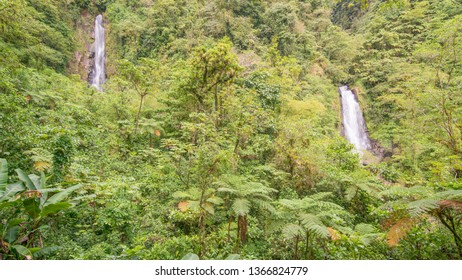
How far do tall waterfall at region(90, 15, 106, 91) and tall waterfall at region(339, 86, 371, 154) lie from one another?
21.6 m

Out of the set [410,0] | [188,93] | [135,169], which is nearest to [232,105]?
[188,93]

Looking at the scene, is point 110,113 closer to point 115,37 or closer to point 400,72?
point 115,37

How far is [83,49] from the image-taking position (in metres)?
24.1

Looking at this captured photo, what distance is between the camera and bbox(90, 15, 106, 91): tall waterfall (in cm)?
2345

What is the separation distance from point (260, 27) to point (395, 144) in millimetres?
14055

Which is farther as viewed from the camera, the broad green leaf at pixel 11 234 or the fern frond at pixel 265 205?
the fern frond at pixel 265 205

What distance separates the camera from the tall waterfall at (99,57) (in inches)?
923

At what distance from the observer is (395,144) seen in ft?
60.1

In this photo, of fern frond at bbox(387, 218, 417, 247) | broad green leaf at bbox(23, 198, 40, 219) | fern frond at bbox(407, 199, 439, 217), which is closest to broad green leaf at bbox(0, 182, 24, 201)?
broad green leaf at bbox(23, 198, 40, 219)

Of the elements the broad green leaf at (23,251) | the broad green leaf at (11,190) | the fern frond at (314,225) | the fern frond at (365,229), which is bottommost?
the broad green leaf at (23,251)

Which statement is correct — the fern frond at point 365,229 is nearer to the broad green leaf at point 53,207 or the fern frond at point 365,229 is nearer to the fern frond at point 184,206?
the fern frond at point 184,206

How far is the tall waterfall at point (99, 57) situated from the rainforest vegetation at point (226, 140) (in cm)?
76

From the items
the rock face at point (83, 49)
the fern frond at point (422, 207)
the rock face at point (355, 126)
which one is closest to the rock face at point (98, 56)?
the rock face at point (83, 49)

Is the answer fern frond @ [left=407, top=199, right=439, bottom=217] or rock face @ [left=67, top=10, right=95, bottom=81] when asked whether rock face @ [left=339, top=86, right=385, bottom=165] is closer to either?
fern frond @ [left=407, top=199, right=439, bottom=217]
